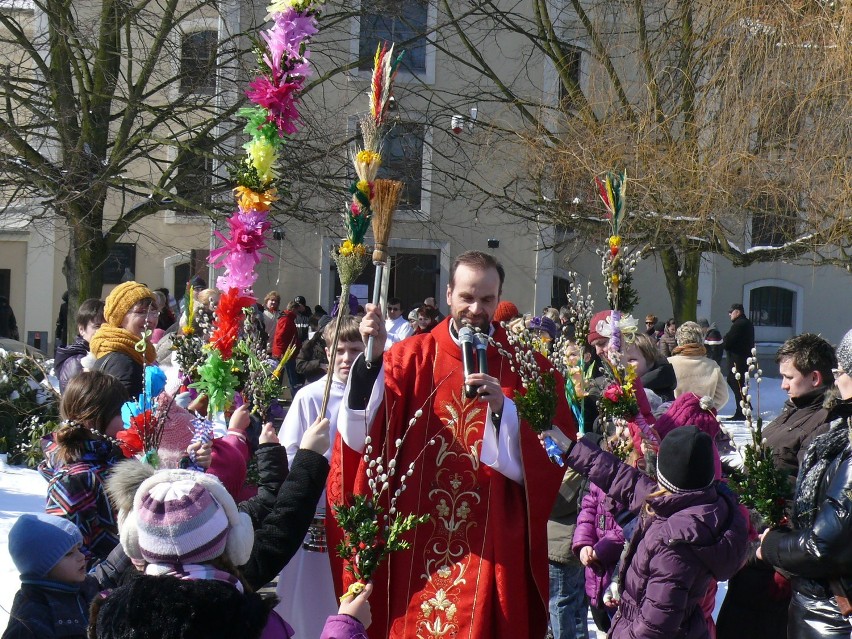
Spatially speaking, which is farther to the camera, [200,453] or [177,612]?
[200,453]

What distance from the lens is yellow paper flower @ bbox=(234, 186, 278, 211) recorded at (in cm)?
401

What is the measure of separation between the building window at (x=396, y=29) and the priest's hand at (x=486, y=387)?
5.15 meters

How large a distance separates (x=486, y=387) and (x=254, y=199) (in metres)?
1.11

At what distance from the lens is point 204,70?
12469 millimetres

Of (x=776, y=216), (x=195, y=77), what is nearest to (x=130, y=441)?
(x=195, y=77)

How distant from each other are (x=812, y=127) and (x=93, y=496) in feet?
35.0

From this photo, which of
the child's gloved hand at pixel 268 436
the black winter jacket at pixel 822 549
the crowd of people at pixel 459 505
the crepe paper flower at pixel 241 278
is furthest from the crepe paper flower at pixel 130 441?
the black winter jacket at pixel 822 549

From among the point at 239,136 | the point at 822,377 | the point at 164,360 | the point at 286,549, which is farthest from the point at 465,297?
the point at 239,136

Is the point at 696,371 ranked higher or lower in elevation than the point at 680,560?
higher

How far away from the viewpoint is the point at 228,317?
407 cm

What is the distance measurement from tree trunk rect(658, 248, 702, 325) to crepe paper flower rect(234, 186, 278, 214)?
12592 mm

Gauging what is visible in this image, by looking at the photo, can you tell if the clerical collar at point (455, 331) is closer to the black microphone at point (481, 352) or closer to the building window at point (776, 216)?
the black microphone at point (481, 352)

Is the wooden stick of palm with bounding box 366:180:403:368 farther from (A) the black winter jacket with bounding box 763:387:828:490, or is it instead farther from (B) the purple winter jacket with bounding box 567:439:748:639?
(A) the black winter jacket with bounding box 763:387:828:490

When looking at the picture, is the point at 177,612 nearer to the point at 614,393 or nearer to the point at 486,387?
the point at 486,387
